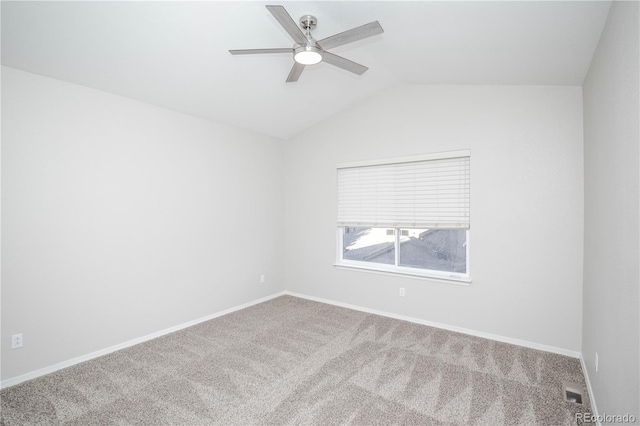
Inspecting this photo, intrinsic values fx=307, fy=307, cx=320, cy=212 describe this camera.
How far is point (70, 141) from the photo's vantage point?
9.52 feet

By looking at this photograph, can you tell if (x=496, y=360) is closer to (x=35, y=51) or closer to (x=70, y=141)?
(x=70, y=141)

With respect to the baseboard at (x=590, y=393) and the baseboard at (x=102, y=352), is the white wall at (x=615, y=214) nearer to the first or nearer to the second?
the baseboard at (x=590, y=393)

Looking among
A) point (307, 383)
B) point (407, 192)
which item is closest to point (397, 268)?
point (407, 192)

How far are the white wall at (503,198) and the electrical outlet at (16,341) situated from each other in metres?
3.57

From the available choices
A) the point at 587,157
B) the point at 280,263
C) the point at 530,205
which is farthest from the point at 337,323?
the point at 587,157

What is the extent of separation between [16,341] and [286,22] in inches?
131

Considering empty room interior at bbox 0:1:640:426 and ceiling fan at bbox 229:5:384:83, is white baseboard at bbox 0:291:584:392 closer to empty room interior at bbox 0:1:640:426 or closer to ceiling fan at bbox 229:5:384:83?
empty room interior at bbox 0:1:640:426

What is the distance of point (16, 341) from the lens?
8.52 feet

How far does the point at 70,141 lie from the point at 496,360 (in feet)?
15.0

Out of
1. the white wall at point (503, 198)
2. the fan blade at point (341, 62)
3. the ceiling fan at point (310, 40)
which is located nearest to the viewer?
the ceiling fan at point (310, 40)

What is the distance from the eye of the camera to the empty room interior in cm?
215

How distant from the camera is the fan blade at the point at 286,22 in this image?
5.70 feet

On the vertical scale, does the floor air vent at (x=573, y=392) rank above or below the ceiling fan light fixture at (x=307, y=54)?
below

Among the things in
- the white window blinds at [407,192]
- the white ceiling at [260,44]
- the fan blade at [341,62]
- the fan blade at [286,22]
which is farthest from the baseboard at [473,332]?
the fan blade at [286,22]
